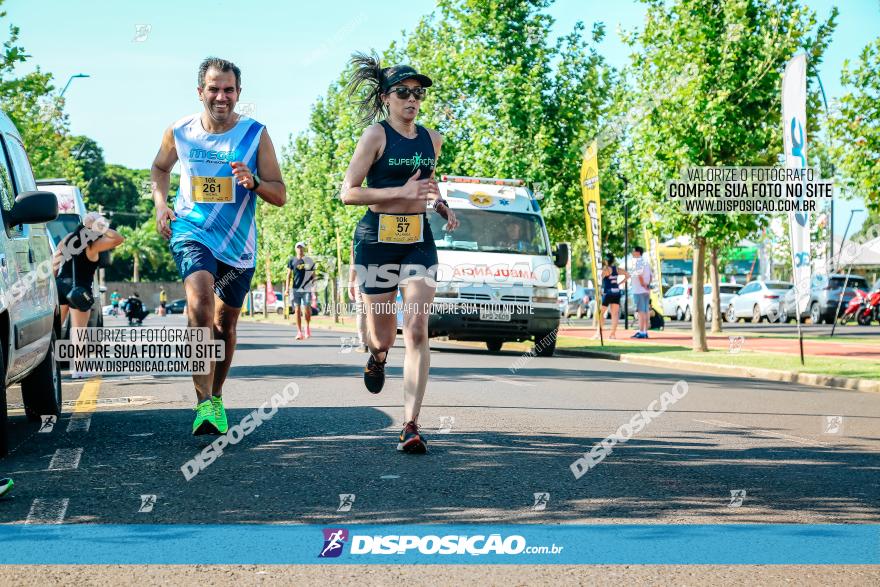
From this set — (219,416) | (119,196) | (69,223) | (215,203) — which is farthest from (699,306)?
(119,196)

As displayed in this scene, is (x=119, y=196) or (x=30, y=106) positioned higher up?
(x=119, y=196)

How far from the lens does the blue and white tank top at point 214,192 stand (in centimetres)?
683

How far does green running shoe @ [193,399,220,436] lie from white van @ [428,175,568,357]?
1077cm

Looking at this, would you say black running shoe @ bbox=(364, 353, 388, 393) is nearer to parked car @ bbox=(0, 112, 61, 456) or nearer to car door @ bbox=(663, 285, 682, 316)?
parked car @ bbox=(0, 112, 61, 456)

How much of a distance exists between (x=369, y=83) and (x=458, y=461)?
8.27 feet

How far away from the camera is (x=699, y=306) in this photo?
2123 cm

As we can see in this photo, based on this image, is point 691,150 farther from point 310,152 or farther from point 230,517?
point 310,152

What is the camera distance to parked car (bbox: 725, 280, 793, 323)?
41.4 m

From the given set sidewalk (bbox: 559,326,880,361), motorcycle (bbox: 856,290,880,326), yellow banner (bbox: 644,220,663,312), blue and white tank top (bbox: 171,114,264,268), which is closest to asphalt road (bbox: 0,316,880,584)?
blue and white tank top (bbox: 171,114,264,268)

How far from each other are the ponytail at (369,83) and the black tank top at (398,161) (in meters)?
0.30

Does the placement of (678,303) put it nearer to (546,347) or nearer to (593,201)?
(593,201)

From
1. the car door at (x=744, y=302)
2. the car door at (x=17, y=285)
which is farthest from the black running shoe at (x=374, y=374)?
the car door at (x=744, y=302)

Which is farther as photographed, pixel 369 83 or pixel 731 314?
pixel 731 314

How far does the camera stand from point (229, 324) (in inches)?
279
